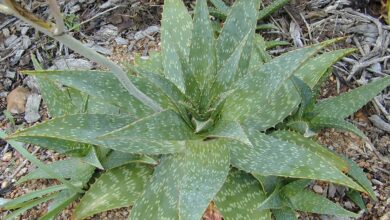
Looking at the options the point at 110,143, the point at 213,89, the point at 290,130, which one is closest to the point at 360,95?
the point at 290,130

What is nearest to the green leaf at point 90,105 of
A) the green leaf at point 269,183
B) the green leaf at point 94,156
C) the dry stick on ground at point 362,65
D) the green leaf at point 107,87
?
the green leaf at point 94,156

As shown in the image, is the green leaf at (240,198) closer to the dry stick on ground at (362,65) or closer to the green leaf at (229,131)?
the green leaf at (229,131)

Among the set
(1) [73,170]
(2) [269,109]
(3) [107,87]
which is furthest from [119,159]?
(2) [269,109]

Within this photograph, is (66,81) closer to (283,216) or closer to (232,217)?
(232,217)

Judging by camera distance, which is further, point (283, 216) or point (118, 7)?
point (118, 7)

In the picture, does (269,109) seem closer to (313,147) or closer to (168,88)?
(313,147)

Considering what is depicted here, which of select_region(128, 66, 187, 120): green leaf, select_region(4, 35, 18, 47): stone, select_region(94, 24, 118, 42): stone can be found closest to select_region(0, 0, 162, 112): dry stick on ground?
select_region(128, 66, 187, 120): green leaf
